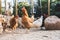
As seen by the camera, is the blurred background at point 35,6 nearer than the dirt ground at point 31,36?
No

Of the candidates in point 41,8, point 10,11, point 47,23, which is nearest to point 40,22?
point 47,23

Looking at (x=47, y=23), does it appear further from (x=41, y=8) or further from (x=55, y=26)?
(x=41, y=8)

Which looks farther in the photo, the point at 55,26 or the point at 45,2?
the point at 45,2

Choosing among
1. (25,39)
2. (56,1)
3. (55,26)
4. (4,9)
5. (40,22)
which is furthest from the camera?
(4,9)

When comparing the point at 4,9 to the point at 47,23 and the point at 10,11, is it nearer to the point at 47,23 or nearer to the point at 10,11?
the point at 10,11

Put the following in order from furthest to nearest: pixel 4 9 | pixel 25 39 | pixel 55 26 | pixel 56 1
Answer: pixel 4 9, pixel 56 1, pixel 55 26, pixel 25 39

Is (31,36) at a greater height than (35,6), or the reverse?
(35,6)

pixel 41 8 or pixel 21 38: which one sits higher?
pixel 41 8

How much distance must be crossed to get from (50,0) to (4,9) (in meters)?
1.80

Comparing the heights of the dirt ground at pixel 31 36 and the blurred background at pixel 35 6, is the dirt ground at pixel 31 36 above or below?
below

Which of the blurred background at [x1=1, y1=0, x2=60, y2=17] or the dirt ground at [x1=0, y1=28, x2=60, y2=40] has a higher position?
the blurred background at [x1=1, y1=0, x2=60, y2=17]

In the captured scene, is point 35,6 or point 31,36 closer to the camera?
point 31,36

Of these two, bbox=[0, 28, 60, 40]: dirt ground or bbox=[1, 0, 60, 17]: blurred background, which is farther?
bbox=[1, 0, 60, 17]: blurred background

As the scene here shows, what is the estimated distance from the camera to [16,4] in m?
6.89
